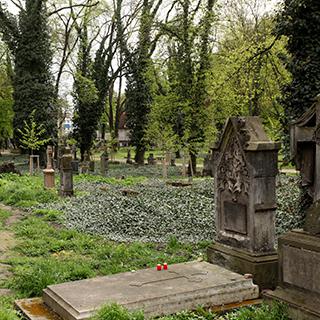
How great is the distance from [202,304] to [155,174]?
79.9 ft

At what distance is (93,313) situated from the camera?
6141mm

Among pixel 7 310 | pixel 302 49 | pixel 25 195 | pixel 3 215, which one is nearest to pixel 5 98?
pixel 25 195

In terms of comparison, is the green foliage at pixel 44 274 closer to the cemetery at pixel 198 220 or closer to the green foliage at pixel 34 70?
the cemetery at pixel 198 220

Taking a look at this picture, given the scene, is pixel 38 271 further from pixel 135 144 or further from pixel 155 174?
pixel 135 144

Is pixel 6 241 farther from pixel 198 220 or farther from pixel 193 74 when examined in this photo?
pixel 193 74

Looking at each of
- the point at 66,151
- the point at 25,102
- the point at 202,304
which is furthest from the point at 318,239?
the point at 25,102

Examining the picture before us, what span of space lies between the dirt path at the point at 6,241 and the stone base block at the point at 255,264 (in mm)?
3375

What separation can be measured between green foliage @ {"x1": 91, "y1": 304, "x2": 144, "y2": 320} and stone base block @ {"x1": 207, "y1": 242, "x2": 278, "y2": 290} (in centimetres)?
225

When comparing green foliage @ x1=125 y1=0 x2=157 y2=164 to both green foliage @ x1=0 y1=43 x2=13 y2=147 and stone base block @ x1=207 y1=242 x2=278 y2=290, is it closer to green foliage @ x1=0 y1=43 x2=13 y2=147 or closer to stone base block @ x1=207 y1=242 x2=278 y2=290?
green foliage @ x1=0 y1=43 x2=13 y2=147

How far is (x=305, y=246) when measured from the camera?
586cm

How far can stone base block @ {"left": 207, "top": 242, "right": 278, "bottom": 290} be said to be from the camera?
25.1 feet

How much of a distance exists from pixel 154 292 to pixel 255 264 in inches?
67.4

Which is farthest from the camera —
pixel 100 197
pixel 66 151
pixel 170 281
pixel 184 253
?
pixel 66 151

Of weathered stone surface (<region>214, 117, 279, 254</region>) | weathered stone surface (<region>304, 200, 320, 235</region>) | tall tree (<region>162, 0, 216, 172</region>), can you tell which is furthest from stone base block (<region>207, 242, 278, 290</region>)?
tall tree (<region>162, 0, 216, 172</region>)
